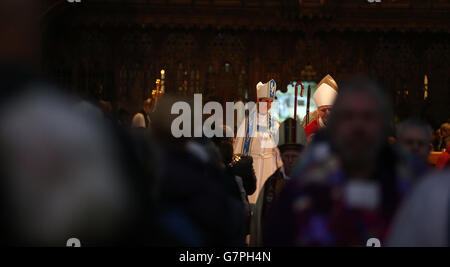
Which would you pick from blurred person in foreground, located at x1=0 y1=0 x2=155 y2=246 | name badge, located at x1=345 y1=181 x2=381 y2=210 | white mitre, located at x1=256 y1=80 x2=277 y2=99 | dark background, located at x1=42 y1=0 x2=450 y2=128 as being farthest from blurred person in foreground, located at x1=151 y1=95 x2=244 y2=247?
dark background, located at x1=42 y1=0 x2=450 y2=128

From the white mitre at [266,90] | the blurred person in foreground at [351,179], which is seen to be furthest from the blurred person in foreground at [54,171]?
the white mitre at [266,90]

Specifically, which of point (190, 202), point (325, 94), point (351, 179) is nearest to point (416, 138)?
point (351, 179)

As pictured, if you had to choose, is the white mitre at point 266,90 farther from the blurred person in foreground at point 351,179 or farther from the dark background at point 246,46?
the blurred person in foreground at point 351,179

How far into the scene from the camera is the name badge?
259 cm

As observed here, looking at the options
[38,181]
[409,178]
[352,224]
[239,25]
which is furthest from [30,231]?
[239,25]

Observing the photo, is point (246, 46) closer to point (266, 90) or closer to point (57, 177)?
→ point (266, 90)

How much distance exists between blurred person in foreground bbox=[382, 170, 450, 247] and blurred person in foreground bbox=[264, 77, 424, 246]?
5.9 inches

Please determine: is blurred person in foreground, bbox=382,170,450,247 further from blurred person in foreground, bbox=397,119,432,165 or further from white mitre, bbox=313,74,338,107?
white mitre, bbox=313,74,338,107

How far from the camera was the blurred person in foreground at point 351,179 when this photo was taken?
102 inches

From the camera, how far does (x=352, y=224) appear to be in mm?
2646

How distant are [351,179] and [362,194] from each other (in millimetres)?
75

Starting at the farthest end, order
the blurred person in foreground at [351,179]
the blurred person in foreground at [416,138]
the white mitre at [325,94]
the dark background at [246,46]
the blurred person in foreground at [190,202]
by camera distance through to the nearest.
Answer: the dark background at [246,46]
the white mitre at [325,94]
the blurred person in foreground at [416,138]
the blurred person in foreground at [190,202]
the blurred person in foreground at [351,179]

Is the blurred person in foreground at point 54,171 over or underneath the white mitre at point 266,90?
underneath

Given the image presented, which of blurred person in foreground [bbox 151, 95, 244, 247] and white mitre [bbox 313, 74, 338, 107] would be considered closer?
blurred person in foreground [bbox 151, 95, 244, 247]
